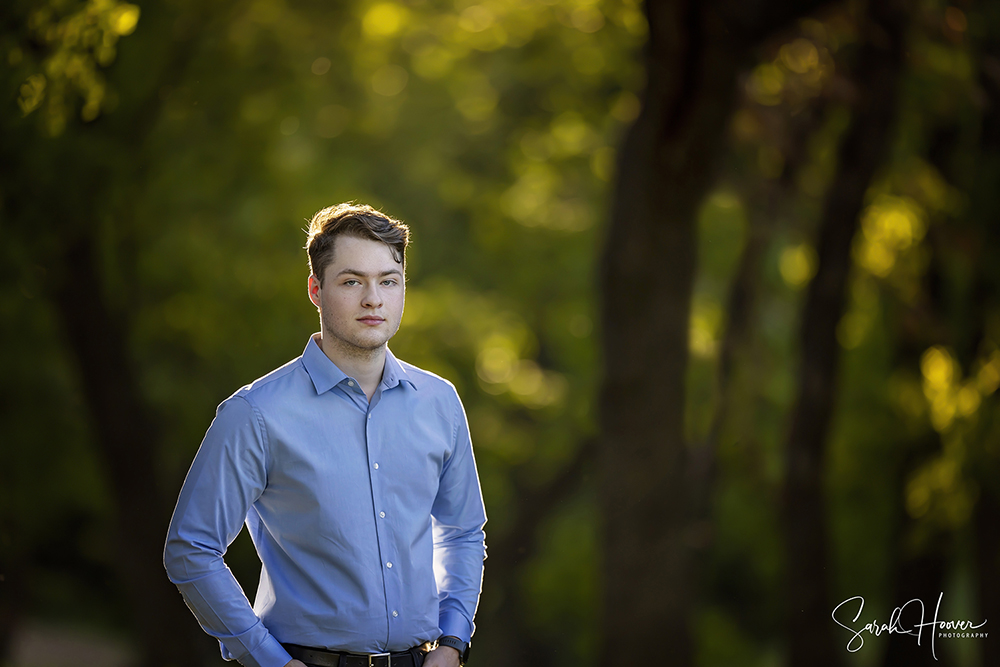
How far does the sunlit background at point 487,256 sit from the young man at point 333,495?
204 centimetres

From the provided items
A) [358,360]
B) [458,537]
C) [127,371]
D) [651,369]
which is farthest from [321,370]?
[127,371]

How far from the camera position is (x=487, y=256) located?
→ 36.0ft

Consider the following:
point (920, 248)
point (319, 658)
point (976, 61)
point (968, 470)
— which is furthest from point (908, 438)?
point (319, 658)

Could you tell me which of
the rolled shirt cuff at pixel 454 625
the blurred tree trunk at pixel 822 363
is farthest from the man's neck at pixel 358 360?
the blurred tree trunk at pixel 822 363

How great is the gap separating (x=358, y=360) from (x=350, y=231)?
1.05 feet

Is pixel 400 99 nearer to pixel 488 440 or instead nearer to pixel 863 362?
pixel 488 440

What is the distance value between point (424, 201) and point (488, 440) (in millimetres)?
2728

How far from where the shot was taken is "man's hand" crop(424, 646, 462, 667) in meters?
2.39

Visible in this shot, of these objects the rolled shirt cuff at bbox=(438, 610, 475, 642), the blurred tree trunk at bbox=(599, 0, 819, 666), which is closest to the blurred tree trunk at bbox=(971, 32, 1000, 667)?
the blurred tree trunk at bbox=(599, 0, 819, 666)

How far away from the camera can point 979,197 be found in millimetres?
6230

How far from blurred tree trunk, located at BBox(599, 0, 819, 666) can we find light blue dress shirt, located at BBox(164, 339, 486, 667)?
2.94 meters

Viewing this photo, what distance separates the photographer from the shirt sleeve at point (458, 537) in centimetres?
255

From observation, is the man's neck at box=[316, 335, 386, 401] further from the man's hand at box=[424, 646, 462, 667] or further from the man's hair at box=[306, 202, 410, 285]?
the man's hand at box=[424, 646, 462, 667]

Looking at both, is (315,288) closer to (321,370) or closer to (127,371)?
(321,370)
